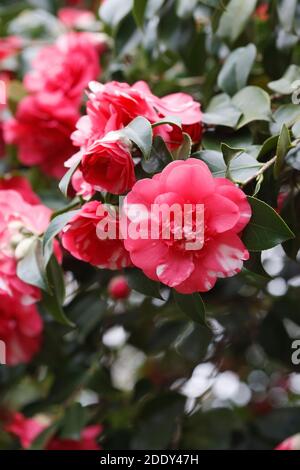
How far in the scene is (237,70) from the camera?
0.93 meters

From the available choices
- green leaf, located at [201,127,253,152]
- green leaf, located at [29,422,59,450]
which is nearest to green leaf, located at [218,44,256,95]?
green leaf, located at [201,127,253,152]

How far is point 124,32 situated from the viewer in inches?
41.8

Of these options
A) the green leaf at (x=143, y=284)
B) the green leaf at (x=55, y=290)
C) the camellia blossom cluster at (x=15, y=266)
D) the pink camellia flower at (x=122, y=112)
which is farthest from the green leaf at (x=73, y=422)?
the pink camellia flower at (x=122, y=112)

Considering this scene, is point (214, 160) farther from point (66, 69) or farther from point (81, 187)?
point (66, 69)

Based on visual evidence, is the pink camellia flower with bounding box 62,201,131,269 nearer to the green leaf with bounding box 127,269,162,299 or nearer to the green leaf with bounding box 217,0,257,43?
the green leaf with bounding box 127,269,162,299

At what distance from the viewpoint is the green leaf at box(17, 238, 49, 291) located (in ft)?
2.58

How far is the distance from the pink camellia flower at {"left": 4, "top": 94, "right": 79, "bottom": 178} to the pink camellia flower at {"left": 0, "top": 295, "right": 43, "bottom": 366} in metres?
0.26

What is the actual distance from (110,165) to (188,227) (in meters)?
0.09

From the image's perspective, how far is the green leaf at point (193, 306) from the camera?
74cm

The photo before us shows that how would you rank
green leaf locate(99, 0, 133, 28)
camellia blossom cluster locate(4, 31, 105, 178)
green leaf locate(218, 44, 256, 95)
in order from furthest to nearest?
camellia blossom cluster locate(4, 31, 105, 178) → green leaf locate(99, 0, 133, 28) → green leaf locate(218, 44, 256, 95)

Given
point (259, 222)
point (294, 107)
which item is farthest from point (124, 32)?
point (259, 222)

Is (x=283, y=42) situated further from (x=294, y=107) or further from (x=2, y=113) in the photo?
(x=2, y=113)

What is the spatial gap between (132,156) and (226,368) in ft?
2.22

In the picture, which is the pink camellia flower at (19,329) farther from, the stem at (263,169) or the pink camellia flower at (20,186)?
the stem at (263,169)
